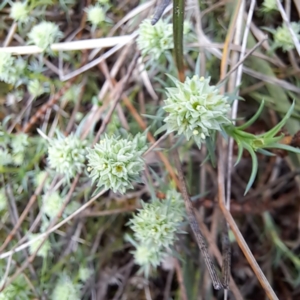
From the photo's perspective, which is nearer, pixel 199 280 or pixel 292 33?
pixel 292 33

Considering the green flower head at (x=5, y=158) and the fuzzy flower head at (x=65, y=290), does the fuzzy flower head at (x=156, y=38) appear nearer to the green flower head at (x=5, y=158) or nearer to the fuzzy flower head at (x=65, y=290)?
the green flower head at (x=5, y=158)

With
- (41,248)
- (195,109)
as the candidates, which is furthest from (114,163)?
(41,248)

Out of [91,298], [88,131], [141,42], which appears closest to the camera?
[141,42]

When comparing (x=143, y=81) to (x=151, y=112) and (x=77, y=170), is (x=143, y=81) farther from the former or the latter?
(x=77, y=170)

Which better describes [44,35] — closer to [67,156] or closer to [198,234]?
[67,156]

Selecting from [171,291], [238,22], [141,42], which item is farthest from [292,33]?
[171,291]

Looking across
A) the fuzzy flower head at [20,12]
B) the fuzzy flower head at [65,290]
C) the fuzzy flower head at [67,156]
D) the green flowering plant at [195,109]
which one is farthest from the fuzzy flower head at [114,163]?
the fuzzy flower head at [20,12]

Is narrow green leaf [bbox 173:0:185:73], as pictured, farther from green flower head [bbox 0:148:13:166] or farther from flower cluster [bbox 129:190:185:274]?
green flower head [bbox 0:148:13:166]
